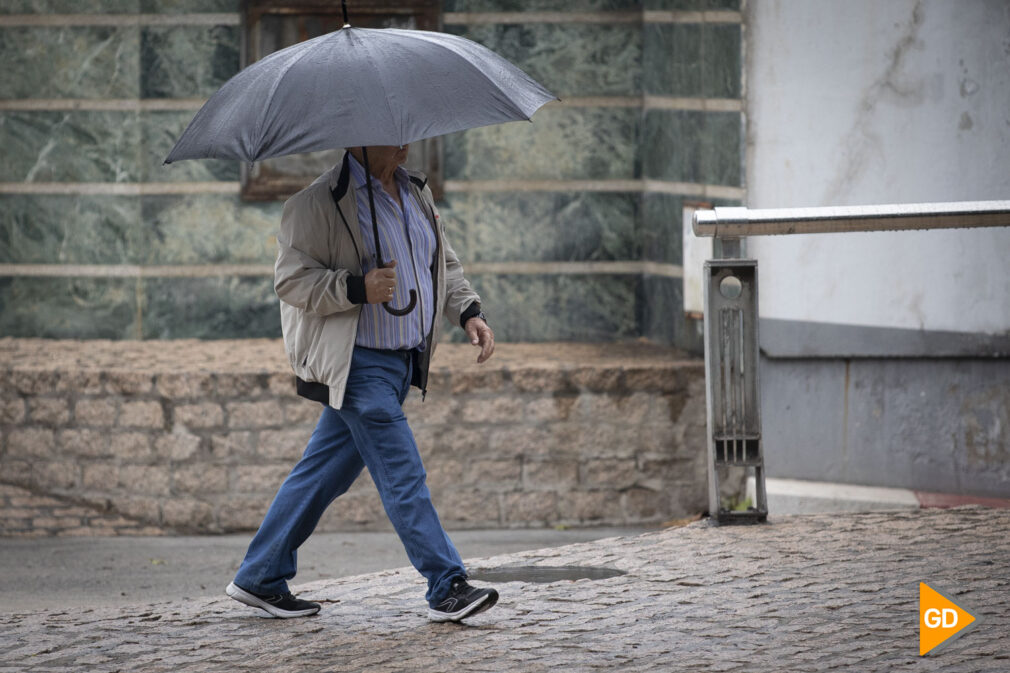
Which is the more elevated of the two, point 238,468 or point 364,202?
point 364,202

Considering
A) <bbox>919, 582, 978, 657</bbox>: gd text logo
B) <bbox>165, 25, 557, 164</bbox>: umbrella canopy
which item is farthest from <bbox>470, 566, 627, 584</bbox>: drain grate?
<bbox>165, 25, 557, 164</bbox>: umbrella canopy

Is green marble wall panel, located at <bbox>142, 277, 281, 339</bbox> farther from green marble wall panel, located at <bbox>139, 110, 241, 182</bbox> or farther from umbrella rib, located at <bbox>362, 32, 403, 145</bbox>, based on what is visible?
umbrella rib, located at <bbox>362, 32, 403, 145</bbox>

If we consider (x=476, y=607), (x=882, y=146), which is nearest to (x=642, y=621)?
(x=476, y=607)

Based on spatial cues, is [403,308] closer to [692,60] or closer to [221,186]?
[692,60]

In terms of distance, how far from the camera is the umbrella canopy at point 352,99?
485 centimetres

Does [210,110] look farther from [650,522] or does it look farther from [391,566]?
[650,522]

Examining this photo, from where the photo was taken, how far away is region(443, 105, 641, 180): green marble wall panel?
35.2 ft

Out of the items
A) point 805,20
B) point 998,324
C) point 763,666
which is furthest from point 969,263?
point 763,666

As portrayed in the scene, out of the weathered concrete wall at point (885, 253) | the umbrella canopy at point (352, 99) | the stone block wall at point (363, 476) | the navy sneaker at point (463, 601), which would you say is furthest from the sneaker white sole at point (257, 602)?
the stone block wall at point (363, 476)

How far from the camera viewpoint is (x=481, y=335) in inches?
221

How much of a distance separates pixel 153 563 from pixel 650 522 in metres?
3.15

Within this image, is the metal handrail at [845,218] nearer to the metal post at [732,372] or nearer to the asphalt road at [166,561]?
the metal post at [732,372]

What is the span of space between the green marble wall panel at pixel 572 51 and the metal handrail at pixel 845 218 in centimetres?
439

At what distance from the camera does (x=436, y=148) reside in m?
10.8
